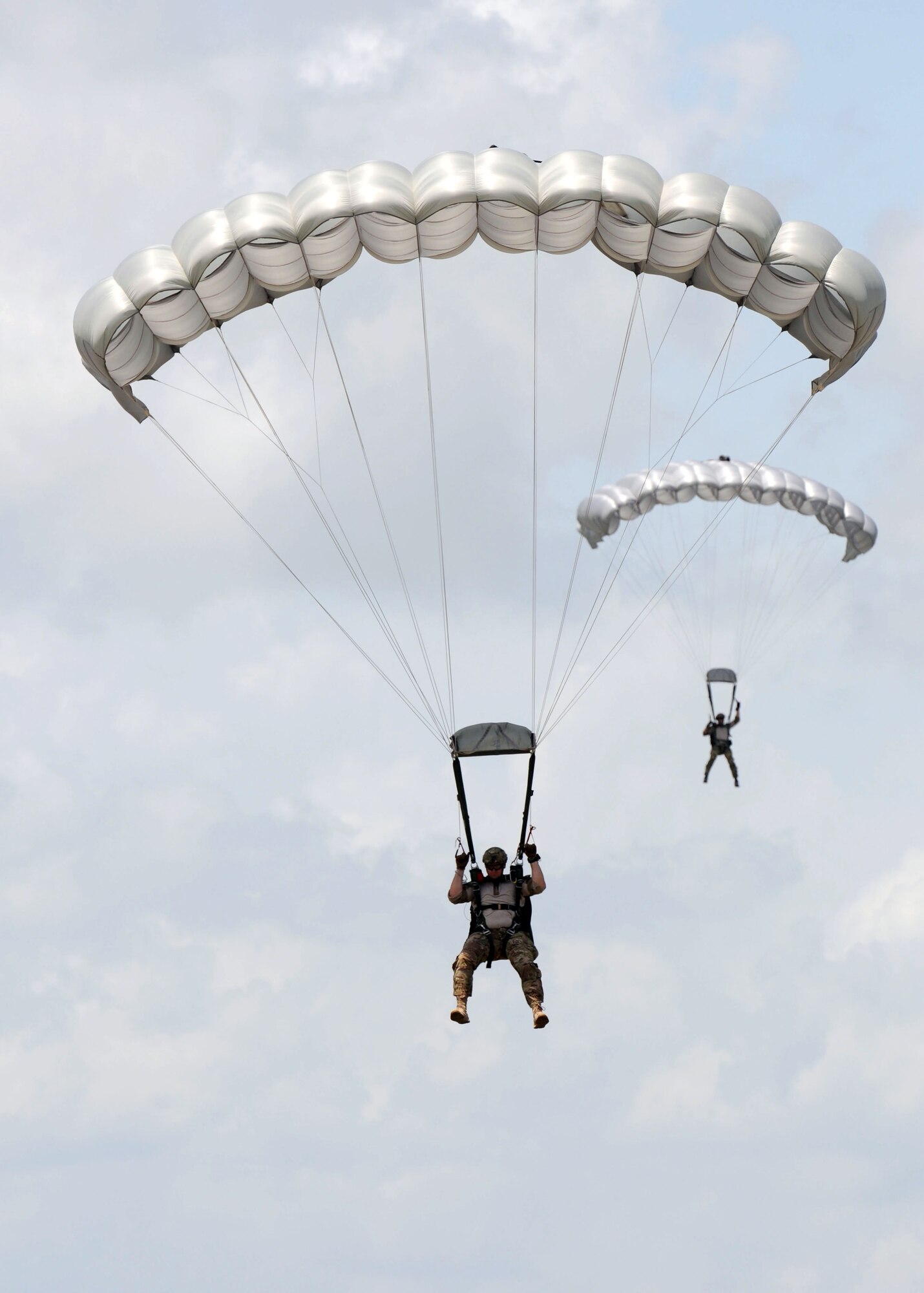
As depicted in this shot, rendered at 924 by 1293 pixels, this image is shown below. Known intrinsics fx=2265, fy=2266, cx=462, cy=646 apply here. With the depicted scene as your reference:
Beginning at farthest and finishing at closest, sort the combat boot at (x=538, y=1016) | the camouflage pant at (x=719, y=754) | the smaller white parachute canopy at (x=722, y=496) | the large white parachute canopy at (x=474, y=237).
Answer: the camouflage pant at (x=719, y=754) < the smaller white parachute canopy at (x=722, y=496) < the large white parachute canopy at (x=474, y=237) < the combat boot at (x=538, y=1016)

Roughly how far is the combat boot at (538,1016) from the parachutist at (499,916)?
115 millimetres

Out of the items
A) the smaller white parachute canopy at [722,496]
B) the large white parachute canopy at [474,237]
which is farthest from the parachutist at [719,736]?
the large white parachute canopy at [474,237]

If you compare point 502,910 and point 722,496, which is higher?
point 722,496

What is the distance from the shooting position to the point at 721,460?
128ft

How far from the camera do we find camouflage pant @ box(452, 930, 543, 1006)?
21359mm

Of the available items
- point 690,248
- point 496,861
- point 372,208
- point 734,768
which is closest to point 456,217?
point 372,208

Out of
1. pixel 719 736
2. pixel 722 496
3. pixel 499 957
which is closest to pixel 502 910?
pixel 499 957

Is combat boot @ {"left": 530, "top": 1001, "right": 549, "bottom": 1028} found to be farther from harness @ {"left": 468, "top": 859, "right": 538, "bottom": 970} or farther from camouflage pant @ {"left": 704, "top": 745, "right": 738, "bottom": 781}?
camouflage pant @ {"left": 704, "top": 745, "right": 738, "bottom": 781}

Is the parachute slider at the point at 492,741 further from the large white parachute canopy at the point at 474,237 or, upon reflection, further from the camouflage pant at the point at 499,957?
the large white parachute canopy at the point at 474,237

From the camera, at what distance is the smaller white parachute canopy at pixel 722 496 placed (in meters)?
37.4

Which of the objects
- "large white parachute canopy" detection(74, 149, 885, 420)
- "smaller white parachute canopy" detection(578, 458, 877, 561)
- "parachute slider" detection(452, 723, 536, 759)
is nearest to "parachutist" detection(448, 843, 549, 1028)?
"parachute slider" detection(452, 723, 536, 759)

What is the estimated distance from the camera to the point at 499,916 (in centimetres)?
2167

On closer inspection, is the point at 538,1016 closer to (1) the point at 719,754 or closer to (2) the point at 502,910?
(2) the point at 502,910

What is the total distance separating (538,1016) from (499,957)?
0.93 metres
